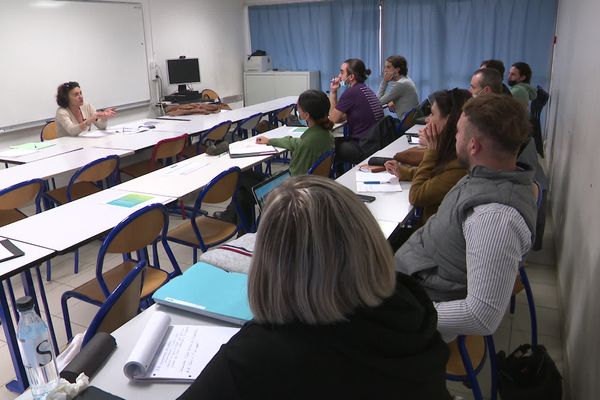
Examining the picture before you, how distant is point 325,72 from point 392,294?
779cm

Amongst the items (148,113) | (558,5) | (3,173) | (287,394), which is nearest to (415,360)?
(287,394)

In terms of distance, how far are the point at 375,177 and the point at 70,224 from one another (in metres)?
1.67

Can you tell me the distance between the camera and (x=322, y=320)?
2.66 feet

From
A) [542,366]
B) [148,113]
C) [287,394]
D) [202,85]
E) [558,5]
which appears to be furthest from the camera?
[202,85]

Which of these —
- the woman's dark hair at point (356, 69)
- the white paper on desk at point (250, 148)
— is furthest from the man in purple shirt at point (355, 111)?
the white paper on desk at point (250, 148)

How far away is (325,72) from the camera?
27.2ft

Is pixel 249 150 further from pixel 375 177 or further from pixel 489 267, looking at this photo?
pixel 489 267

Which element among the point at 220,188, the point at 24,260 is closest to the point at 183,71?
the point at 220,188

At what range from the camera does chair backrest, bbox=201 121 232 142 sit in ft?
15.2

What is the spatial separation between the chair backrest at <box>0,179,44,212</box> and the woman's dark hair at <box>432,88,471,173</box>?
2.36 meters

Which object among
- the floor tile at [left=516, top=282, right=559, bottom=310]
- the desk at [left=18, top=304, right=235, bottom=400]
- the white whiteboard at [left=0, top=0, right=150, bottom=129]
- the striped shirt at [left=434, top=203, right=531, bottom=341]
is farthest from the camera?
the white whiteboard at [left=0, top=0, right=150, bottom=129]

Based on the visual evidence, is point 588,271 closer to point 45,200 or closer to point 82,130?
point 45,200

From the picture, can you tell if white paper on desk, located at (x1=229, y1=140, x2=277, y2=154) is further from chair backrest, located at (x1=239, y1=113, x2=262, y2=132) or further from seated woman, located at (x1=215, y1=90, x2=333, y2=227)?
chair backrest, located at (x1=239, y1=113, x2=262, y2=132)

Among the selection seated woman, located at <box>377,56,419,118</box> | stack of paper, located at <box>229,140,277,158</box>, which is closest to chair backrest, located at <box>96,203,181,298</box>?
stack of paper, located at <box>229,140,277,158</box>
